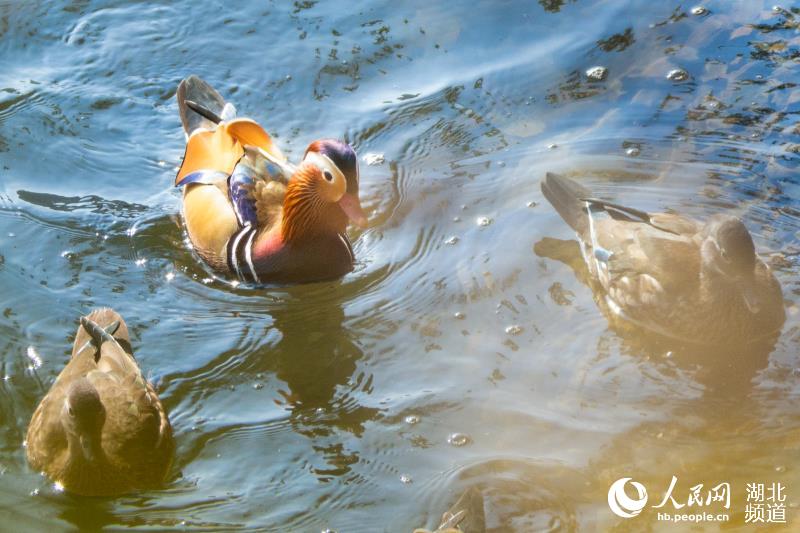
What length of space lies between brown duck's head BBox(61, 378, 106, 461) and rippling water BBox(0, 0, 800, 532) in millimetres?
270

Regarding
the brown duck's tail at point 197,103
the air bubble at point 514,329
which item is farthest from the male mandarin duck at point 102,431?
the brown duck's tail at point 197,103

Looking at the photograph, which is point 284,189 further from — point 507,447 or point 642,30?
point 642,30

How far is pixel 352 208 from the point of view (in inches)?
261

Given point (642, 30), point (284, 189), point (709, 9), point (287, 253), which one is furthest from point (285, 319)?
point (709, 9)

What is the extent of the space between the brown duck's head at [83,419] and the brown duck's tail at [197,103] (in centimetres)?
302

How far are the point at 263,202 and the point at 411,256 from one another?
1183 mm

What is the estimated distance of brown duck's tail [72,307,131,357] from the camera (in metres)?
5.71

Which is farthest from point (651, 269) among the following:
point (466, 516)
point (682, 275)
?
point (466, 516)

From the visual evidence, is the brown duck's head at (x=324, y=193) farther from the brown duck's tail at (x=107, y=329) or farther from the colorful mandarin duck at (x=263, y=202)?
the brown duck's tail at (x=107, y=329)

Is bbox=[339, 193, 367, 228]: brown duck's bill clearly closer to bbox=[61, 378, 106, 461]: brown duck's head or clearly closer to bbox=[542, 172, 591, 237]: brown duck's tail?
bbox=[542, 172, 591, 237]: brown duck's tail

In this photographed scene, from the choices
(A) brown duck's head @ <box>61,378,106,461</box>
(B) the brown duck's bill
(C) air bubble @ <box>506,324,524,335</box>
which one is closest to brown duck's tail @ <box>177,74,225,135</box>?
(B) the brown duck's bill

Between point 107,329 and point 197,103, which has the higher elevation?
point 197,103

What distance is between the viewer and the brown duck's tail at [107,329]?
5711 mm

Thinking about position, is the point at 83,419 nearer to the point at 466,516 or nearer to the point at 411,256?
the point at 466,516
